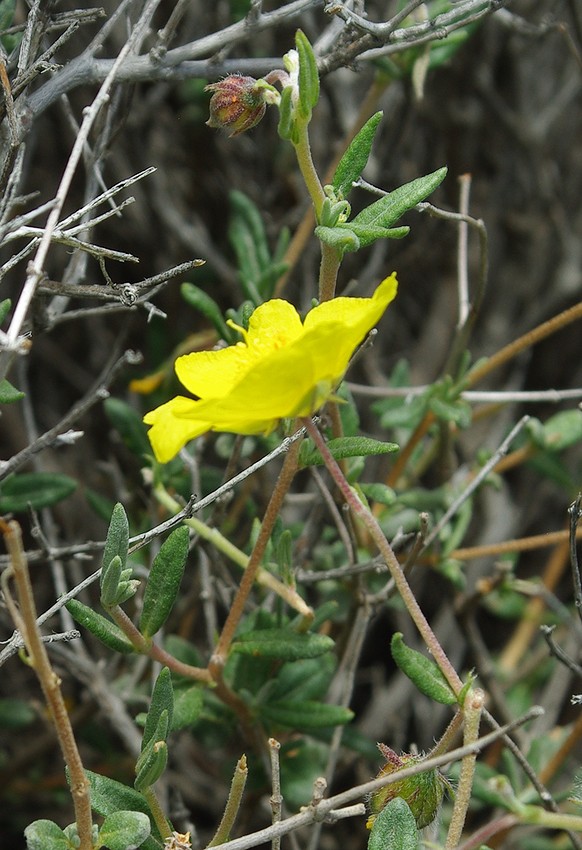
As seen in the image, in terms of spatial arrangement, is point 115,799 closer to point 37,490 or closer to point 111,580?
point 111,580

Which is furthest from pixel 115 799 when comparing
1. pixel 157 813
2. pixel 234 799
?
pixel 234 799

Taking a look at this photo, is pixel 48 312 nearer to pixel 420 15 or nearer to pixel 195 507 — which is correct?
pixel 195 507

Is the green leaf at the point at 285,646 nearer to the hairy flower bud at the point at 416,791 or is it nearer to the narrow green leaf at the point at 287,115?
the hairy flower bud at the point at 416,791

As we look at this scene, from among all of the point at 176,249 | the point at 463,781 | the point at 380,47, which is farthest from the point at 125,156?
the point at 463,781

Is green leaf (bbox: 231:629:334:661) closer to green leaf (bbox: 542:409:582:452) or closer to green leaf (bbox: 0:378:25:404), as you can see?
green leaf (bbox: 0:378:25:404)

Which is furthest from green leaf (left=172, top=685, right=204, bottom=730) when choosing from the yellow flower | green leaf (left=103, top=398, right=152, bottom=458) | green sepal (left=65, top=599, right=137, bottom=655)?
green leaf (left=103, top=398, right=152, bottom=458)

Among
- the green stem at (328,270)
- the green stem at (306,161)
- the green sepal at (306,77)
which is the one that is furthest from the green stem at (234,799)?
the green sepal at (306,77)
